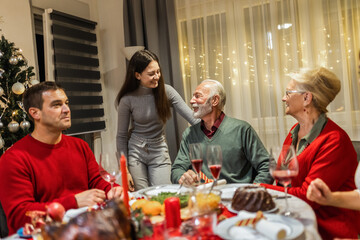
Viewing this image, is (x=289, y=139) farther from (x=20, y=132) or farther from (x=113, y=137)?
(x=113, y=137)

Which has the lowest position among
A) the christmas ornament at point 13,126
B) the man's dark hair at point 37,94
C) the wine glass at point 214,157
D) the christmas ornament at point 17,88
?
the wine glass at point 214,157

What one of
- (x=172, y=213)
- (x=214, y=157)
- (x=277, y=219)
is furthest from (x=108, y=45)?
(x=277, y=219)

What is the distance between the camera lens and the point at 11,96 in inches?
136

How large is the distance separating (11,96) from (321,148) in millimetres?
2945

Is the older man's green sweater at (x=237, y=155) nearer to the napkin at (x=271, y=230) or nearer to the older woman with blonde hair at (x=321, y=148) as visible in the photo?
the older woman with blonde hair at (x=321, y=148)

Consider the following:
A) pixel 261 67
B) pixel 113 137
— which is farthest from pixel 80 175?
pixel 113 137

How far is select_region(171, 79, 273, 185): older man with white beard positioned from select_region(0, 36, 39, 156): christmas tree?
1.83 meters

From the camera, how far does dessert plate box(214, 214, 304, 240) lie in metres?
1.08

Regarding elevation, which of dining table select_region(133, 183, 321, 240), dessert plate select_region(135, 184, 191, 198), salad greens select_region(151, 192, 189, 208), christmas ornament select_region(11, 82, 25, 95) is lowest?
dining table select_region(133, 183, 321, 240)

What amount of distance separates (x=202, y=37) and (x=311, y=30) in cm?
122

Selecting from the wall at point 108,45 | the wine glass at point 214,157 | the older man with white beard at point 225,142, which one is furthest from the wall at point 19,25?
the wine glass at point 214,157

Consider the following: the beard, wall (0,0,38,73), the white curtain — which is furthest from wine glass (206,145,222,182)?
wall (0,0,38,73)

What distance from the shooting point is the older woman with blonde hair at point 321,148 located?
1680 millimetres

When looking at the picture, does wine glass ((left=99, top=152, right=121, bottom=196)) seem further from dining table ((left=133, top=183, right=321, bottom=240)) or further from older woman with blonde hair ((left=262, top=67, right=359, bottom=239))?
older woman with blonde hair ((left=262, top=67, right=359, bottom=239))
